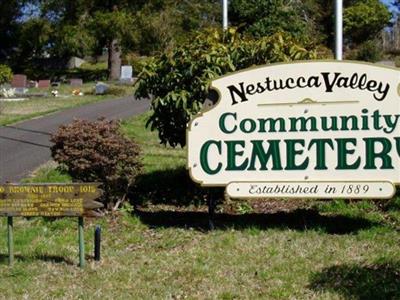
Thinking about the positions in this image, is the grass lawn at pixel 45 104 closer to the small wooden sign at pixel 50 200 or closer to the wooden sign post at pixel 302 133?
the wooden sign post at pixel 302 133

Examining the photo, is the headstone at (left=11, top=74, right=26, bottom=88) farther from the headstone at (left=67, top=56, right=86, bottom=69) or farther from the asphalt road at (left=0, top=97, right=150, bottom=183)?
the headstone at (left=67, top=56, right=86, bottom=69)

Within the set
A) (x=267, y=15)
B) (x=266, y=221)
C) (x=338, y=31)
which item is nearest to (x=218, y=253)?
(x=266, y=221)

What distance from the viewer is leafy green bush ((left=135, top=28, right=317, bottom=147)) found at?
8.95m

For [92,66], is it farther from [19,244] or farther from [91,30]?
[19,244]

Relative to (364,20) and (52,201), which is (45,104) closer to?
(52,201)

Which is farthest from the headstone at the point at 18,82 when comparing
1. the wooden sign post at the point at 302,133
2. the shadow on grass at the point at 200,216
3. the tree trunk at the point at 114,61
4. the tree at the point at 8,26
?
the wooden sign post at the point at 302,133

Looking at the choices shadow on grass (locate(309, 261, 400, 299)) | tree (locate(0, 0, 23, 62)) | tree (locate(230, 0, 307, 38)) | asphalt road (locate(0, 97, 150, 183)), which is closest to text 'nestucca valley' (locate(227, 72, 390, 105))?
shadow on grass (locate(309, 261, 400, 299))

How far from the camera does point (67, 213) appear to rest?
6812 mm

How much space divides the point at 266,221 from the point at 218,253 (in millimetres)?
1493

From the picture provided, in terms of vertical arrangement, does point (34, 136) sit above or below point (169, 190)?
below

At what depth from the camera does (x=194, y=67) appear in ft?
29.6

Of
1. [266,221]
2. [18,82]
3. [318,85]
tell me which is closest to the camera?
[318,85]

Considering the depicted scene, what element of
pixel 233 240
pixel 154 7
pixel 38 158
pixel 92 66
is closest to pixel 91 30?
pixel 154 7

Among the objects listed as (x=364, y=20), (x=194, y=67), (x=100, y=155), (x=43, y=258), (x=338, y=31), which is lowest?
(x=43, y=258)
